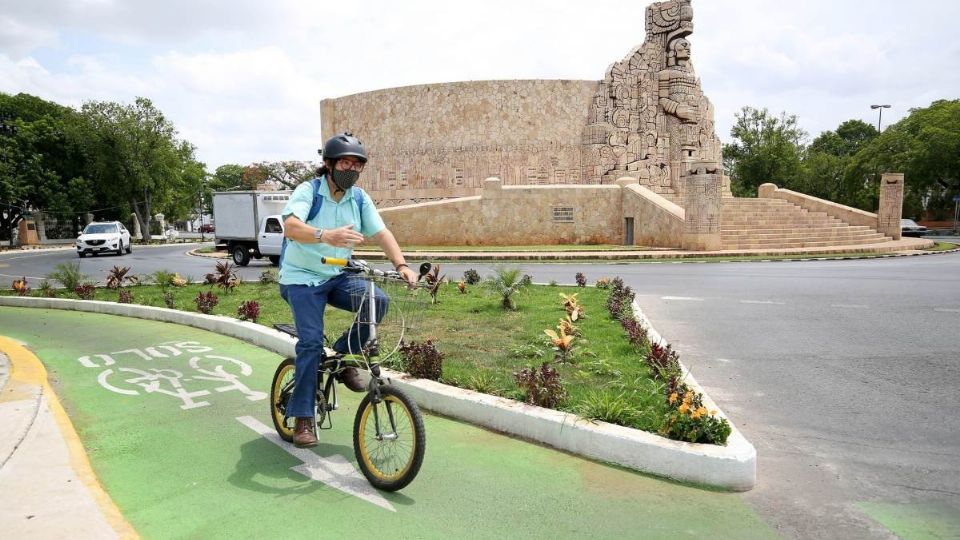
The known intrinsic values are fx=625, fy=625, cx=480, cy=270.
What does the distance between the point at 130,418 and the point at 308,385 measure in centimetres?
196

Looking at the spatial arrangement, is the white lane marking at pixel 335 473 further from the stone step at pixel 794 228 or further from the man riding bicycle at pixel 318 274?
the stone step at pixel 794 228

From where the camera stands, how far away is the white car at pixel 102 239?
26.4 metres

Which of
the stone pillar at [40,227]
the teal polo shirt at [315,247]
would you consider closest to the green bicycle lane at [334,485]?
the teal polo shirt at [315,247]

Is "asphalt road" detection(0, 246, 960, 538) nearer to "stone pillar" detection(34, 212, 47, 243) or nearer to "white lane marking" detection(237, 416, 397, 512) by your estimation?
"white lane marking" detection(237, 416, 397, 512)

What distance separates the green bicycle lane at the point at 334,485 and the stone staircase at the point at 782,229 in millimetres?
20305

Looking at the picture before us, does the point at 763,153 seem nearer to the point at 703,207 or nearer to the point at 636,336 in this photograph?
the point at 703,207

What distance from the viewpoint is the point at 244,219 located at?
23453 millimetres

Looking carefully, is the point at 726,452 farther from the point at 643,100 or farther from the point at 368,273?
the point at 643,100

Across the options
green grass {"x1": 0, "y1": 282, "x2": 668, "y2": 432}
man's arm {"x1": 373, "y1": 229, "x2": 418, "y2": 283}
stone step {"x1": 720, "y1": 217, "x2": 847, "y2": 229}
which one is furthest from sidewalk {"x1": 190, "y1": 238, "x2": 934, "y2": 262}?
man's arm {"x1": 373, "y1": 229, "x2": 418, "y2": 283}

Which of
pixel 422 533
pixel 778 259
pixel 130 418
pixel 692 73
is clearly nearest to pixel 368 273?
pixel 422 533

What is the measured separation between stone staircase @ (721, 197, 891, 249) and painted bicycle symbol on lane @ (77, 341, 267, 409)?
19456mm

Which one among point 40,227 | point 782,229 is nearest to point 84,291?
point 782,229

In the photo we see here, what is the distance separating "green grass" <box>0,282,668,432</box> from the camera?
440cm

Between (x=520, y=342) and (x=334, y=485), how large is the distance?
143 inches
